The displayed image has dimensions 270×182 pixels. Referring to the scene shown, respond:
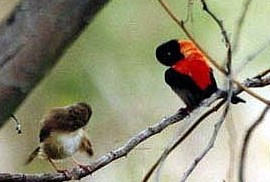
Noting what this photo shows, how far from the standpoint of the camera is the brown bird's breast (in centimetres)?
52

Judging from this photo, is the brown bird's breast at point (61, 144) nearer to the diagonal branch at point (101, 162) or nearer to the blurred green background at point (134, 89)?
the diagonal branch at point (101, 162)

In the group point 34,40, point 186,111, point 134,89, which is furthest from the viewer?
point 134,89

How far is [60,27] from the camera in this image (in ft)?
1.39

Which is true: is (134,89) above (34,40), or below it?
below

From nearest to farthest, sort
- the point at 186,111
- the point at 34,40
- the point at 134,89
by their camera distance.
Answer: the point at 34,40 → the point at 186,111 → the point at 134,89

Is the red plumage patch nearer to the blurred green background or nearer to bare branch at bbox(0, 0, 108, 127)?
bare branch at bbox(0, 0, 108, 127)

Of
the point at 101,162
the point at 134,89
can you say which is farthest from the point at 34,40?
the point at 134,89

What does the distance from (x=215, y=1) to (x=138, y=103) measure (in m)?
0.24

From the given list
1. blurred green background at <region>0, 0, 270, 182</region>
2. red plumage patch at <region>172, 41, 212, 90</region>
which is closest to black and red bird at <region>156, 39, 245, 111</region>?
red plumage patch at <region>172, 41, 212, 90</region>

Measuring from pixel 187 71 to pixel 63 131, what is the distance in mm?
112

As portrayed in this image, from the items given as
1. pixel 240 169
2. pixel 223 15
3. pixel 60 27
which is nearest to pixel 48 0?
pixel 60 27

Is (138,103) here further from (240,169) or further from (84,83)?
(240,169)

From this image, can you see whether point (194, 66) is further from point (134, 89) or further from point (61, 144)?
point (134, 89)

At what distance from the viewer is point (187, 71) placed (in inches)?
19.5
